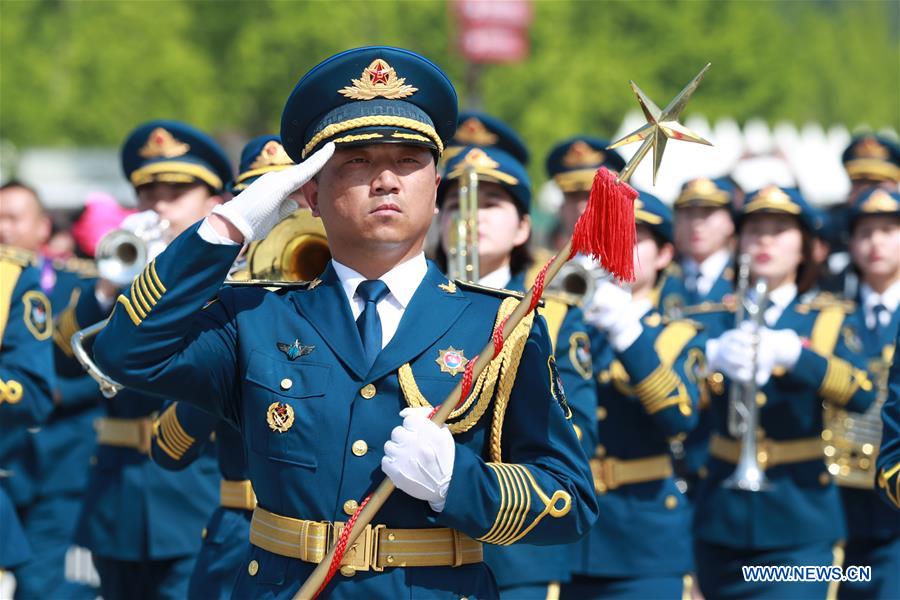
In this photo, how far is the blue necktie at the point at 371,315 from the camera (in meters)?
4.18

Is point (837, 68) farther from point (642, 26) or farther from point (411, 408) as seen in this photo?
point (411, 408)

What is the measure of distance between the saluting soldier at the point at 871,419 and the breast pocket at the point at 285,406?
4.34 metres

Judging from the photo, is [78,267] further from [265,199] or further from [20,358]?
[265,199]

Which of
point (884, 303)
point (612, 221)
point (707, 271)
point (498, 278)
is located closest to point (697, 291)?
point (707, 271)

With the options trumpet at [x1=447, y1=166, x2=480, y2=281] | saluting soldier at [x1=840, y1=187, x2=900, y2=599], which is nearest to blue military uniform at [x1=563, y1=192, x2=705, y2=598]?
trumpet at [x1=447, y1=166, x2=480, y2=281]

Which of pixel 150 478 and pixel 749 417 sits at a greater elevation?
pixel 749 417

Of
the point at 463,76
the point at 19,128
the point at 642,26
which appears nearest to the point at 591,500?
the point at 19,128

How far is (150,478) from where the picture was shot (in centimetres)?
754

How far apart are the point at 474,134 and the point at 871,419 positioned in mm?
2608

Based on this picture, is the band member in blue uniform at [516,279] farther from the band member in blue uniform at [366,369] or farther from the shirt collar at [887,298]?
the shirt collar at [887,298]

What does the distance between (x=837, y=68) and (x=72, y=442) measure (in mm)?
64562

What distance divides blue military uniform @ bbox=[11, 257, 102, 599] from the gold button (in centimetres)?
464

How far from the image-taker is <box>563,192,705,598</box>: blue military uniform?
22.5 ft

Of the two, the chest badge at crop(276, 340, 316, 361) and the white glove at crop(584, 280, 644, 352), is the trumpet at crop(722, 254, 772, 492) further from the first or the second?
the chest badge at crop(276, 340, 316, 361)
